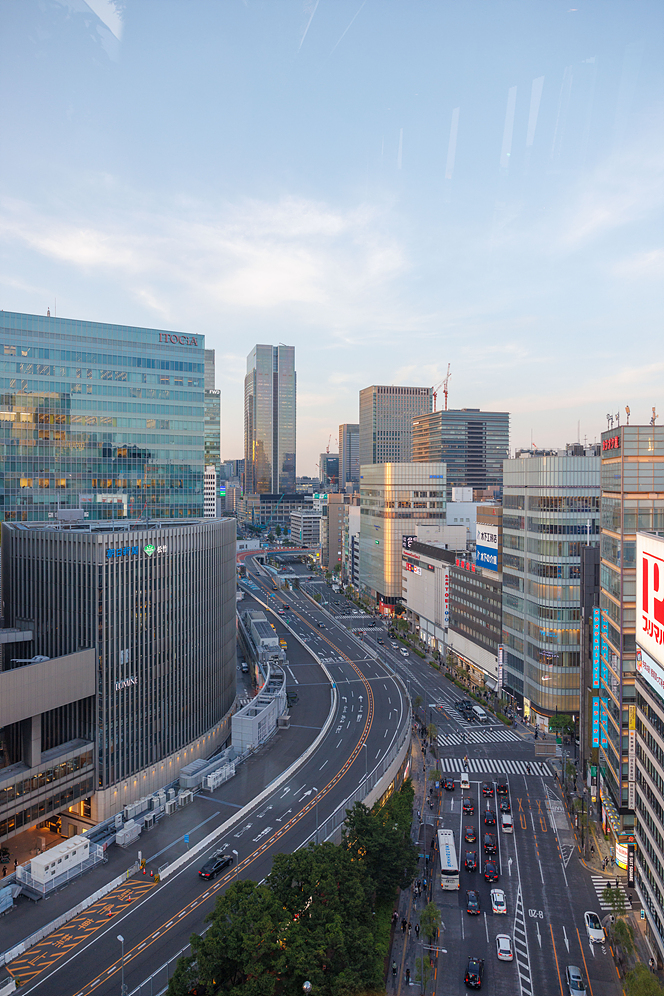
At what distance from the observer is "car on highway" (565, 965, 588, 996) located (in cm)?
4653

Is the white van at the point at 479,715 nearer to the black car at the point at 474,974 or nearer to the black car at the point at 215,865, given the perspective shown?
the black car at the point at 474,974

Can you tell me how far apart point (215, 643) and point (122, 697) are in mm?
20140

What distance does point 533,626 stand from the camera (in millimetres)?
102438

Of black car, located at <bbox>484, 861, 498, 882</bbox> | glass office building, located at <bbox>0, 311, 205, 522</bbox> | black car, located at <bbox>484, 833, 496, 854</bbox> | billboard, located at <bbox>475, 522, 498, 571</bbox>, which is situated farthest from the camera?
billboard, located at <bbox>475, 522, 498, 571</bbox>

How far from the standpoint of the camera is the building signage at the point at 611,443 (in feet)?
218

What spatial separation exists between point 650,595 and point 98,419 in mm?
100204

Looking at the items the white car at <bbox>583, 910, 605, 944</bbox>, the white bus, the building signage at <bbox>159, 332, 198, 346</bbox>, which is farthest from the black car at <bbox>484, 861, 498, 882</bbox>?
the building signage at <bbox>159, 332, 198, 346</bbox>

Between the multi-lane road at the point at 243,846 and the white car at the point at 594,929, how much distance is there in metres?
25.0

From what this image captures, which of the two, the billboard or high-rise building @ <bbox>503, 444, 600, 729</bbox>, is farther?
the billboard

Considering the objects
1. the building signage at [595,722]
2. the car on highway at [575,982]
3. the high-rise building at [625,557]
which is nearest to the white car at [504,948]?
the car on highway at [575,982]

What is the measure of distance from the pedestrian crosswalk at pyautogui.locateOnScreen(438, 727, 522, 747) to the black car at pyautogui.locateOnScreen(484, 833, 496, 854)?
25.3 meters

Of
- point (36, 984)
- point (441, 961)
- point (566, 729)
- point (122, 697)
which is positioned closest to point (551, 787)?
point (566, 729)

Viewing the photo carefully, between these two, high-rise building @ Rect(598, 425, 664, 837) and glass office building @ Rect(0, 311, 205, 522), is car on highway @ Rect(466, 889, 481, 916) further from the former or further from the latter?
glass office building @ Rect(0, 311, 205, 522)

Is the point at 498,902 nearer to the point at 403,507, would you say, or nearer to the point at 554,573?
the point at 554,573
